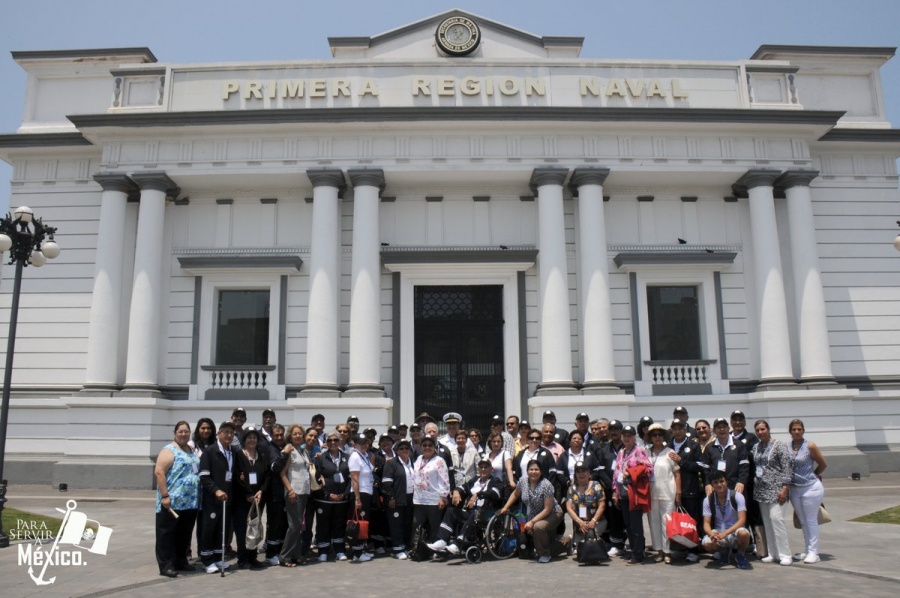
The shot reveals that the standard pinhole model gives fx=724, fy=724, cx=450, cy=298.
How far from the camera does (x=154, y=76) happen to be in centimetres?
2162

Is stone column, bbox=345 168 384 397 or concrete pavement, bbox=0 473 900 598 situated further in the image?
stone column, bbox=345 168 384 397

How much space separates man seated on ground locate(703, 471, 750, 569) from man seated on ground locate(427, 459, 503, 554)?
295cm

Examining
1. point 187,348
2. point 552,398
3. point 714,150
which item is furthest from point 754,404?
point 187,348

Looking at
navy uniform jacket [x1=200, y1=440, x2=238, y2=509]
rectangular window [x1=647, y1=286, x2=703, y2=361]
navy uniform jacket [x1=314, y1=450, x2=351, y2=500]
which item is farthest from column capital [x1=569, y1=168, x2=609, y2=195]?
navy uniform jacket [x1=200, y1=440, x2=238, y2=509]

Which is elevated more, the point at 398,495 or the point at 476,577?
the point at 398,495

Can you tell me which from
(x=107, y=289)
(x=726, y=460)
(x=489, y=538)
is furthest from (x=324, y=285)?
(x=726, y=460)

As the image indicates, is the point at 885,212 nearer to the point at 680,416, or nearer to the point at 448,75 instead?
the point at 448,75

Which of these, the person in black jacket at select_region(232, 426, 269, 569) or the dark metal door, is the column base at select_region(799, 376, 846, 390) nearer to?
the dark metal door

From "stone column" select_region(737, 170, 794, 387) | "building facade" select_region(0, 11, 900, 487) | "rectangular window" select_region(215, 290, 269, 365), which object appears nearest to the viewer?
"stone column" select_region(737, 170, 794, 387)

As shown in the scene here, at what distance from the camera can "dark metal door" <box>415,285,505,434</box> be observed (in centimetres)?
2102

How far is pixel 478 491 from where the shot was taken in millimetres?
10820

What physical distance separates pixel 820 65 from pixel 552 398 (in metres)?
14.7

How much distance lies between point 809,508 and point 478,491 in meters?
4.70

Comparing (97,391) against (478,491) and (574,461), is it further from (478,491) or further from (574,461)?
(574,461)
